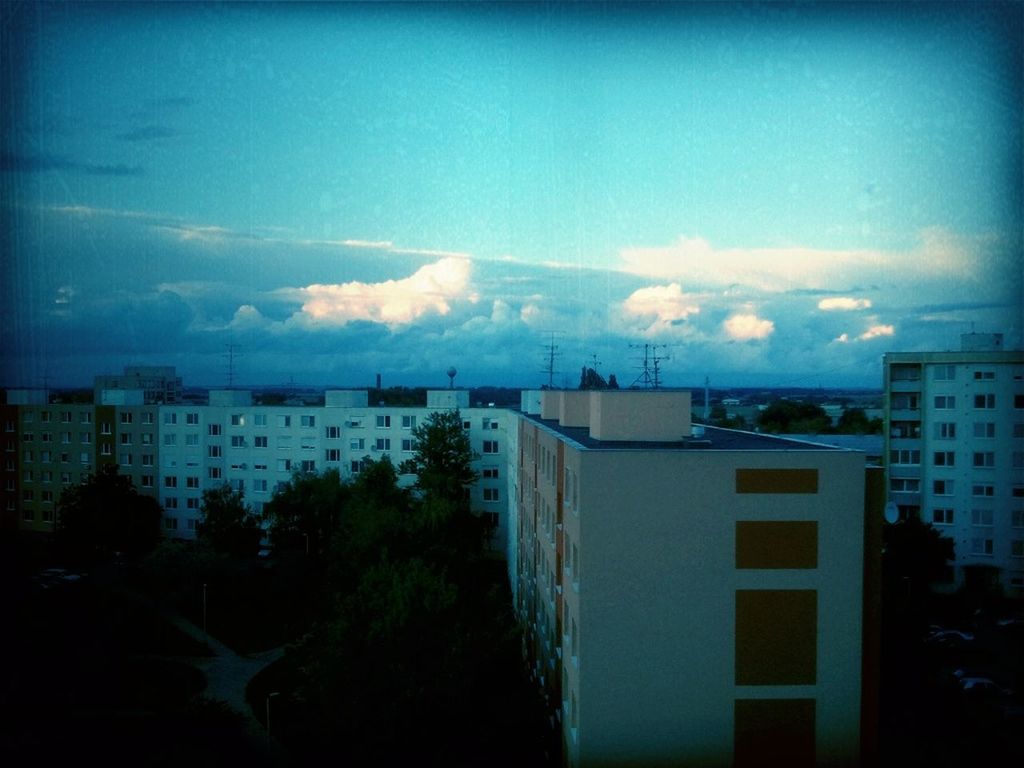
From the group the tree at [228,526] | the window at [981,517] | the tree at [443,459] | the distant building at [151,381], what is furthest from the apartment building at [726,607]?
the distant building at [151,381]

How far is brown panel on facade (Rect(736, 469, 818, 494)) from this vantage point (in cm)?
A: 411

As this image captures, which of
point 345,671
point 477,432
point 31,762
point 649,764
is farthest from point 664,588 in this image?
point 477,432

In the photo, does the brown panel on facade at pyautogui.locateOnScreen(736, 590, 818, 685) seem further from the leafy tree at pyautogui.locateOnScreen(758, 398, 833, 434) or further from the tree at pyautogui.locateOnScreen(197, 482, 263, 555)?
the leafy tree at pyautogui.locateOnScreen(758, 398, 833, 434)

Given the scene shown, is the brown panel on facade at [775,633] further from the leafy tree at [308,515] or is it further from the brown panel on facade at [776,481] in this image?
the leafy tree at [308,515]

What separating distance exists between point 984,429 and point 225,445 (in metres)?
12.7

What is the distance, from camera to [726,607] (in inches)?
157

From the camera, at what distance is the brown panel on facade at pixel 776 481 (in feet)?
13.5

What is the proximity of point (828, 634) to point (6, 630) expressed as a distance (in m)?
3.63

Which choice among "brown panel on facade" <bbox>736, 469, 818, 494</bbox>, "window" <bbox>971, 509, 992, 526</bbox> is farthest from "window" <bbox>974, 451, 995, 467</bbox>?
"brown panel on facade" <bbox>736, 469, 818, 494</bbox>

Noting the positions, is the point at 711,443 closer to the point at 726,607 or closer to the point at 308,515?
the point at 726,607

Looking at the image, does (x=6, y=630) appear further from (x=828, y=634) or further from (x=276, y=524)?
(x=276, y=524)

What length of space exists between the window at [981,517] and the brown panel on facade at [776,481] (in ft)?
28.4

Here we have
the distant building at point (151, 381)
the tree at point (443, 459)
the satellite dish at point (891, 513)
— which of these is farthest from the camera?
the distant building at point (151, 381)

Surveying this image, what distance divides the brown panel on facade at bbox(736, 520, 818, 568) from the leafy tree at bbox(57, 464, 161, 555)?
35.4 feet
